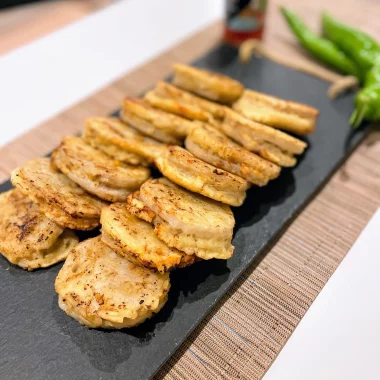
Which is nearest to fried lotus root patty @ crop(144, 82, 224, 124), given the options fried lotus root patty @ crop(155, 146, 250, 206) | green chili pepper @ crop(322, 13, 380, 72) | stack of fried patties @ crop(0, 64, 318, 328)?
stack of fried patties @ crop(0, 64, 318, 328)

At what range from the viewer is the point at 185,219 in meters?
2.31

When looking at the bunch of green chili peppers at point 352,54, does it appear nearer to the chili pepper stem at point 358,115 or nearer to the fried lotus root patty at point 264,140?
the chili pepper stem at point 358,115

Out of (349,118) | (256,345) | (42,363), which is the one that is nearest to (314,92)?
(349,118)

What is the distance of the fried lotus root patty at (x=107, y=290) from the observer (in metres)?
2.19

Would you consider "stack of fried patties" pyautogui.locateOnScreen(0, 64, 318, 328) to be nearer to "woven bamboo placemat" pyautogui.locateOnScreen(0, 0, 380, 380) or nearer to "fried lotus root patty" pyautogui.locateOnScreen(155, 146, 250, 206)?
"fried lotus root patty" pyautogui.locateOnScreen(155, 146, 250, 206)

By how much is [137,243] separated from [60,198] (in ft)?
1.97

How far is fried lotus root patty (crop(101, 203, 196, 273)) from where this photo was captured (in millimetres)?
2275

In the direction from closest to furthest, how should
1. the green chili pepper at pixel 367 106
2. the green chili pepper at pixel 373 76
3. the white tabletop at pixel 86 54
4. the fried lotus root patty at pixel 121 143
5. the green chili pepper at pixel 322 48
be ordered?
the fried lotus root patty at pixel 121 143 < the green chili pepper at pixel 367 106 < the green chili pepper at pixel 373 76 < the white tabletop at pixel 86 54 < the green chili pepper at pixel 322 48

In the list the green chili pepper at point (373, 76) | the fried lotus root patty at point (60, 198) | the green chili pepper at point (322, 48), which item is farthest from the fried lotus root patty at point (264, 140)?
the green chili pepper at point (322, 48)

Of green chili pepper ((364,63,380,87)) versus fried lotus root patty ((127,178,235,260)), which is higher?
green chili pepper ((364,63,380,87))

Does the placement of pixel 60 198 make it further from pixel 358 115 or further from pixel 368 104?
pixel 368 104

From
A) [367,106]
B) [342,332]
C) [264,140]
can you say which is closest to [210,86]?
[264,140]

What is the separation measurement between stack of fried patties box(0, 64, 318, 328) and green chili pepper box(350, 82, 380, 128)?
2.28 ft

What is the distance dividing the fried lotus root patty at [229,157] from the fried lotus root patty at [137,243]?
61 centimetres
